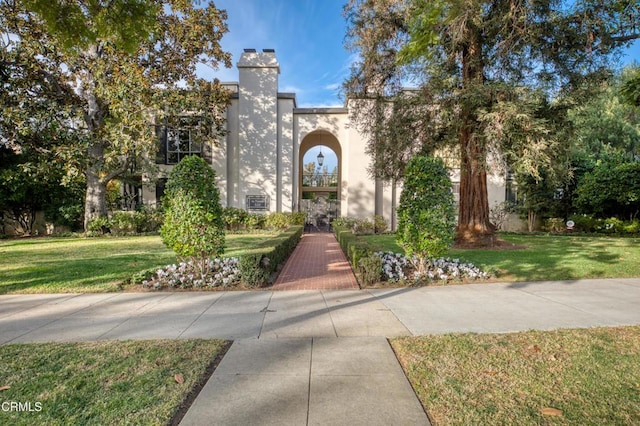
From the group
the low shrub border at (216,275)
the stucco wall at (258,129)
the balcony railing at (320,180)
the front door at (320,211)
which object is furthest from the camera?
the balcony railing at (320,180)

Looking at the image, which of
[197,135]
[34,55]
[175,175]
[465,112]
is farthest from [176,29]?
[465,112]

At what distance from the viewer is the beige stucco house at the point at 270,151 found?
18688 mm

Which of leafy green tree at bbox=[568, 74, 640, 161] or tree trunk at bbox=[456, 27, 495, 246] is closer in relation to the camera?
tree trunk at bbox=[456, 27, 495, 246]

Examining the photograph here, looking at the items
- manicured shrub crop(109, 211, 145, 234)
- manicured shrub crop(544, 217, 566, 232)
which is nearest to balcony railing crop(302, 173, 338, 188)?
manicured shrub crop(109, 211, 145, 234)

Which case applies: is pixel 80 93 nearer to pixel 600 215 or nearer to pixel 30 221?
pixel 30 221

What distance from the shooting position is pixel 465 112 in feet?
32.4

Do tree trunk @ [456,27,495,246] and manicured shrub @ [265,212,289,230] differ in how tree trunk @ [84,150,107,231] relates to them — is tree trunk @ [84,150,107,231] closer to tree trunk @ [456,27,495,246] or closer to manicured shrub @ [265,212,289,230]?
manicured shrub @ [265,212,289,230]

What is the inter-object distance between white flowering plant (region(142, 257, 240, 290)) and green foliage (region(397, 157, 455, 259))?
357 centimetres

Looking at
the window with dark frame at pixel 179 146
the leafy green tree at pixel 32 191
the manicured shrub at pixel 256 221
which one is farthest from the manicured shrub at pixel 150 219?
the manicured shrub at pixel 256 221

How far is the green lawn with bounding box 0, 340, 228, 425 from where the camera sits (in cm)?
229

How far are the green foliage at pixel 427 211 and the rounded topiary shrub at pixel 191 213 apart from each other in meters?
3.83

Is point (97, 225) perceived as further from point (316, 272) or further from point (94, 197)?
point (316, 272)

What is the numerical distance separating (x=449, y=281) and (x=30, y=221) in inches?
867

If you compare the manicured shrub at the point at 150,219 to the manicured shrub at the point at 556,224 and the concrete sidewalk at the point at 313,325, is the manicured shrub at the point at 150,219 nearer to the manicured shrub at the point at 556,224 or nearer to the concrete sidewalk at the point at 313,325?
the concrete sidewalk at the point at 313,325
